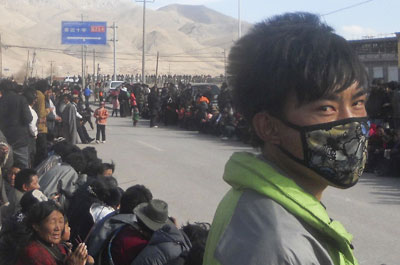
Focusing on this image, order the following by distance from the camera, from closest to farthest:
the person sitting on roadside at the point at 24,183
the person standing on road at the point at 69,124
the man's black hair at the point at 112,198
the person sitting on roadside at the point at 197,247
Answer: the person sitting on roadside at the point at 197,247
the man's black hair at the point at 112,198
the person sitting on roadside at the point at 24,183
the person standing on road at the point at 69,124

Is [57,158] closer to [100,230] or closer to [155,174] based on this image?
[100,230]

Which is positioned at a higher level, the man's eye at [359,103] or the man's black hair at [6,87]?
the man's black hair at [6,87]

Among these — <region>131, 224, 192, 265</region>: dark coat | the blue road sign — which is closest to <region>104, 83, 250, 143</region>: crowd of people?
<region>131, 224, 192, 265</region>: dark coat

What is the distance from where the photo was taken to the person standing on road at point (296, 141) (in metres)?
1.69

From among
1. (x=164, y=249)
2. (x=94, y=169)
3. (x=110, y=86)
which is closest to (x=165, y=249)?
(x=164, y=249)

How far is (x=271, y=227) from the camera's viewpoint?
64.3 inches

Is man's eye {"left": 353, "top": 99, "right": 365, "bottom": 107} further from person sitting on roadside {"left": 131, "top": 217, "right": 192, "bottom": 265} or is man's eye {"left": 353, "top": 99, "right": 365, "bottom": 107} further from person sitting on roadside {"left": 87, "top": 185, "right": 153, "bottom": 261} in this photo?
person sitting on roadside {"left": 87, "top": 185, "right": 153, "bottom": 261}

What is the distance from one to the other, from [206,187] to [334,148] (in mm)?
11121

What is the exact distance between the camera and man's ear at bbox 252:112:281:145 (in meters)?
1.87

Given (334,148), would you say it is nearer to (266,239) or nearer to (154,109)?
(266,239)

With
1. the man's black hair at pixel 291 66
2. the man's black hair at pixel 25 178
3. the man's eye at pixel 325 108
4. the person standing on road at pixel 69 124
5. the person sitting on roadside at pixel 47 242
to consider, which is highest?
the man's black hair at pixel 291 66

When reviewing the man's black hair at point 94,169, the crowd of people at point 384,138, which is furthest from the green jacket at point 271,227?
the crowd of people at point 384,138

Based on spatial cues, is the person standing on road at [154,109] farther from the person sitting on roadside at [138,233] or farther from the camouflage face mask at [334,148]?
the camouflage face mask at [334,148]

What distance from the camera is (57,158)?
8.87 m
